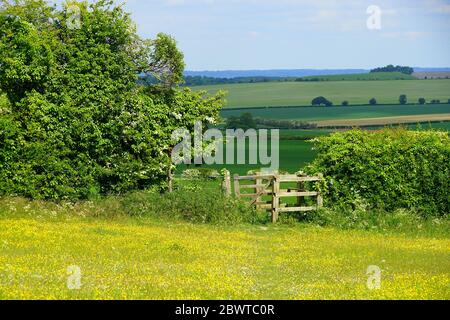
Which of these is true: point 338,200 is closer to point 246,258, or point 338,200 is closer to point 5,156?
point 246,258

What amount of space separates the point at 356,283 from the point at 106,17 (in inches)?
788

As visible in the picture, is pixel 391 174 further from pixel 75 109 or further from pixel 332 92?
pixel 332 92

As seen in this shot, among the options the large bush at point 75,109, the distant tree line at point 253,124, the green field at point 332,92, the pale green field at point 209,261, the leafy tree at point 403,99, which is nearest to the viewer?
the pale green field at point 209,261

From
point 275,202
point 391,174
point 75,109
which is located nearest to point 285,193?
point 275,202

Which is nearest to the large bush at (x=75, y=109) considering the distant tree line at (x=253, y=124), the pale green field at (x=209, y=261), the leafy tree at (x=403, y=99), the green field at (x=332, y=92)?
the pale green field at (x=209, y=261)

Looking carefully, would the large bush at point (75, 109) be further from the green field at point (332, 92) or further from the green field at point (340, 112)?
the green field at point (332, 92)

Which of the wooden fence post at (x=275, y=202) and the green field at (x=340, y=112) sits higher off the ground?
the wooden fence post at (x=275, y=202)

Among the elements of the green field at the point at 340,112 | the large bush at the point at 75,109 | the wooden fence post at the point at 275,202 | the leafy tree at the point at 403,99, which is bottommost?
the green field at the point at 340,112

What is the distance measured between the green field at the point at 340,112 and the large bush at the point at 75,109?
302 ft

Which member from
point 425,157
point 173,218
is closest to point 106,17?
point 173,218

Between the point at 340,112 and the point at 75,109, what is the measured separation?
11174 centimetres

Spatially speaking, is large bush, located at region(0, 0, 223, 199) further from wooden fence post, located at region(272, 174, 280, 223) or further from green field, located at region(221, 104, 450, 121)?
green field, located at region(221, 104, 450, 121)

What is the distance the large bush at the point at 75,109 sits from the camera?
3228cm

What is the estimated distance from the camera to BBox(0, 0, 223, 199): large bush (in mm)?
32281
